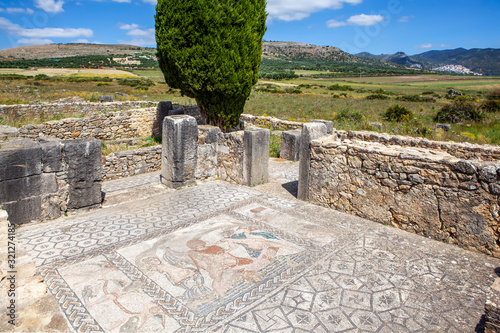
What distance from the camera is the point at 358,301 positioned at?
3549 millimetres

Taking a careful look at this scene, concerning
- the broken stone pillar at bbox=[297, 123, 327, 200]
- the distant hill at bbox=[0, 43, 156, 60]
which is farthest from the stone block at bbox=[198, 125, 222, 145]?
the distant hill at bbox=[0, 43, 156, 60]

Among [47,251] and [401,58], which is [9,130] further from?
[401,58]

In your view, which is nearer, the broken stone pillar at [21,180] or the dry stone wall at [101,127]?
the broken stone pillar at [21,180]

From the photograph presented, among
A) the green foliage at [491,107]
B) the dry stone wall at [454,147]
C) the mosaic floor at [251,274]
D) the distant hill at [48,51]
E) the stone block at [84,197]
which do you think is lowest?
the mosaic floor at [251,274]

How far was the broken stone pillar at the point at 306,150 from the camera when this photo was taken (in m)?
6.56

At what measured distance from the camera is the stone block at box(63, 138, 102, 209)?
572cm

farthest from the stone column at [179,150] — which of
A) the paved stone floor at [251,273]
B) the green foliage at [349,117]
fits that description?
the green foliage at [349,117]

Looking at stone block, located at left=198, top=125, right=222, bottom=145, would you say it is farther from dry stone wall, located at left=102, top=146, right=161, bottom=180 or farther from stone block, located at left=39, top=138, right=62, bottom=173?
stone block, located at left=39, top=138, right=62, bottom=173

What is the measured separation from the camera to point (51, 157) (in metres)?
5.48

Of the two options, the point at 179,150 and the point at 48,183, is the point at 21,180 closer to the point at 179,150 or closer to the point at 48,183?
the point at 48,183

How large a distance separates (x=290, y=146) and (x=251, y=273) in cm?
738

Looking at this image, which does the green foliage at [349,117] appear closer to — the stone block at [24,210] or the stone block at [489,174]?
the stone block at [489,174]

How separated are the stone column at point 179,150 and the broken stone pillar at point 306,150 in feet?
8.55

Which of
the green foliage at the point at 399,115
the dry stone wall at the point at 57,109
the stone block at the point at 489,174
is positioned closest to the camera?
the stone block at the point at 489,174
